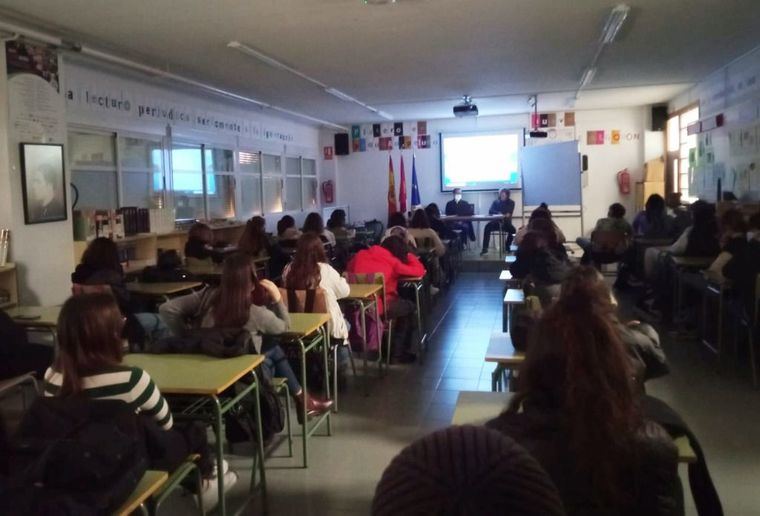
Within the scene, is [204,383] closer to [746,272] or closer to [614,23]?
[746,272]

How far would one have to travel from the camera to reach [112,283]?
482cm

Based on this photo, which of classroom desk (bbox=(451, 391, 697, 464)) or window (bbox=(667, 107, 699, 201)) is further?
window (bbox=(667, 107, 699, 201))

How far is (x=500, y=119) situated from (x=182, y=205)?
7.24m

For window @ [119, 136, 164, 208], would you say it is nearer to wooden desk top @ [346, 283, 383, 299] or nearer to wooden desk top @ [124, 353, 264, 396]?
wooden desk top @ [346, 283, 383, 299]

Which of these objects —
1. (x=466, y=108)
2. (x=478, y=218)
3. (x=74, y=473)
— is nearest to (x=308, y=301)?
(x=74, y=473)

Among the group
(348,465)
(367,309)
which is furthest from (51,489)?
(367,309)

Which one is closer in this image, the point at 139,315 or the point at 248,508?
the point at 248,508

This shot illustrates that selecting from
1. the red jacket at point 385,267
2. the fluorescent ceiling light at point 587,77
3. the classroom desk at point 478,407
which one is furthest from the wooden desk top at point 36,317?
the fluorescent ceiling light at point 587,77

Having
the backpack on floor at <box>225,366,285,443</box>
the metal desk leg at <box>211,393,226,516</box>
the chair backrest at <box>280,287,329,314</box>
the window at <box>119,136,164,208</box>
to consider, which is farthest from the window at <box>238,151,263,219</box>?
the metal desk leg at <box>211,393,226,516</box>

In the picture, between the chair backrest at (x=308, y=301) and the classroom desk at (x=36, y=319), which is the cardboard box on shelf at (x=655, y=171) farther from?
the classroom desk at (x=36, y=319)

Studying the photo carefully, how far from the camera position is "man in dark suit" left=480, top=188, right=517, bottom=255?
42.1 ft

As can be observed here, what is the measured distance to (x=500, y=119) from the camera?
13.8m

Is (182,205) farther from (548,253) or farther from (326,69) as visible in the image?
(548,253)

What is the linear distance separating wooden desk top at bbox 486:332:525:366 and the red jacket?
8.38 ft
